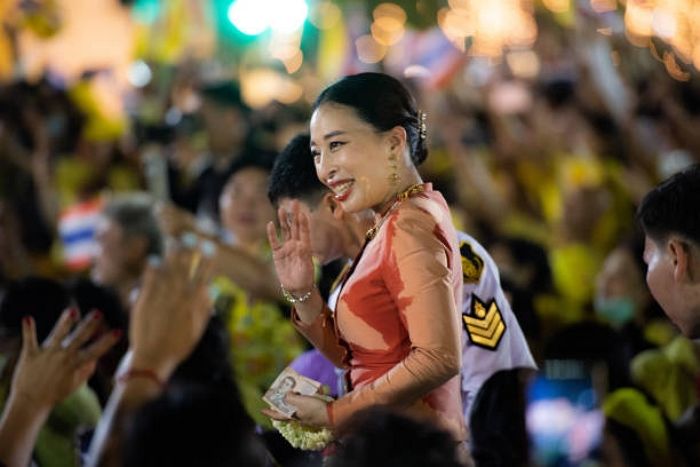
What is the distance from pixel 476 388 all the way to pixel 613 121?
462 centimetres

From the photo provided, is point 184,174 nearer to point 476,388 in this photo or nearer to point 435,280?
point 476,388

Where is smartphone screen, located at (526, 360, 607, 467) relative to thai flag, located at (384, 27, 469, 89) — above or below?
below

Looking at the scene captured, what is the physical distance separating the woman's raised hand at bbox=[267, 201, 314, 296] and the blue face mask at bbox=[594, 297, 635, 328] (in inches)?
116

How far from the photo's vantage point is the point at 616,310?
233 inches

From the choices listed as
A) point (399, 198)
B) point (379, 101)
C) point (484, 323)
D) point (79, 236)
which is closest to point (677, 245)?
point (484, 323)

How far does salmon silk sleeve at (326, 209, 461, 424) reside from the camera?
9.30 ft

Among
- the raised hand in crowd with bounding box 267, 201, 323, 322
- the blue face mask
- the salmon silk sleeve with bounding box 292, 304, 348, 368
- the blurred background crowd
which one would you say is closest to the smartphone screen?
the blurred background crowd

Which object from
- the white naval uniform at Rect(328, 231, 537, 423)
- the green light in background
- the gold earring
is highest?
the green light in background

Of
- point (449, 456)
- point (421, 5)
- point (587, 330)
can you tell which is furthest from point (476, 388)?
point (421, 5)

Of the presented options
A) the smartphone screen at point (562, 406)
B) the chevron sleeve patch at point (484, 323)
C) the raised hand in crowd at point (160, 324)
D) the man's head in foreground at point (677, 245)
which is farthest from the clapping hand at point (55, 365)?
the smartphone screen at point (562, 406)

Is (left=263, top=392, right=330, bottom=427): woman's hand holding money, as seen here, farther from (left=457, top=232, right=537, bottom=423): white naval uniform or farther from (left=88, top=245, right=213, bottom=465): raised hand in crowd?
(left=457, top=232, right=537, bottom=423): white naval uniform

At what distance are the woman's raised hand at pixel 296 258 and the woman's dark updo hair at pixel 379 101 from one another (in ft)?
0.98

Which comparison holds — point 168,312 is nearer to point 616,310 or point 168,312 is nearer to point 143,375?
point 143,375

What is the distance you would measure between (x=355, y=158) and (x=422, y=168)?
442cm
